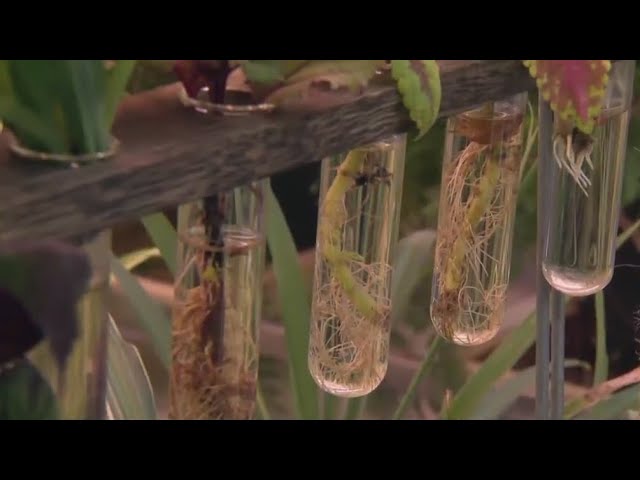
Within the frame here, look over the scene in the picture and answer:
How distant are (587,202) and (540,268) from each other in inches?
4.2

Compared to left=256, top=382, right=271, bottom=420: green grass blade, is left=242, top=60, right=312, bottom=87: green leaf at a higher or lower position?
higher

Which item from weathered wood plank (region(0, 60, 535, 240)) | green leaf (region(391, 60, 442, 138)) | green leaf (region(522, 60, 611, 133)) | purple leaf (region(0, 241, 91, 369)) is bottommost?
purple leaf (region(0, 241, 91, 369))

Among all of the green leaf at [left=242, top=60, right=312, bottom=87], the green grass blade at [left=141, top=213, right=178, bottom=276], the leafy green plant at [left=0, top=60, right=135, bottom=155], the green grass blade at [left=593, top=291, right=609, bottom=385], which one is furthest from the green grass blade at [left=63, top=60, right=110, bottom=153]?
the green grass blade at [left=593, top=291, right=609, bottom=385]

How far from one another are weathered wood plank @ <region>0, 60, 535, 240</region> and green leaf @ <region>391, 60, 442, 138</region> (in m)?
0.01

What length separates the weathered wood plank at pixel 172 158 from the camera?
54cm

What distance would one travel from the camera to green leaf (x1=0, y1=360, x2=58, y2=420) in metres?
0.57

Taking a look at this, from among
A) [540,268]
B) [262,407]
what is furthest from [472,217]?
[262,407]

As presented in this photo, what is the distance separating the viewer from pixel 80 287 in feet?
1.93

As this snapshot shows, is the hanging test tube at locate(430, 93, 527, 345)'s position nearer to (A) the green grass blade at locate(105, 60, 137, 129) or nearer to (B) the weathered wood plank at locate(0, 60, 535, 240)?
(B) the weathered wood plank at locate(0, 60, 535, 240)

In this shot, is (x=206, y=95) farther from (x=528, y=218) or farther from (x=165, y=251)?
(x=528, y=218)

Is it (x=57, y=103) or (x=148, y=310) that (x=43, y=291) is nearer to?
(x=57, y=103)
